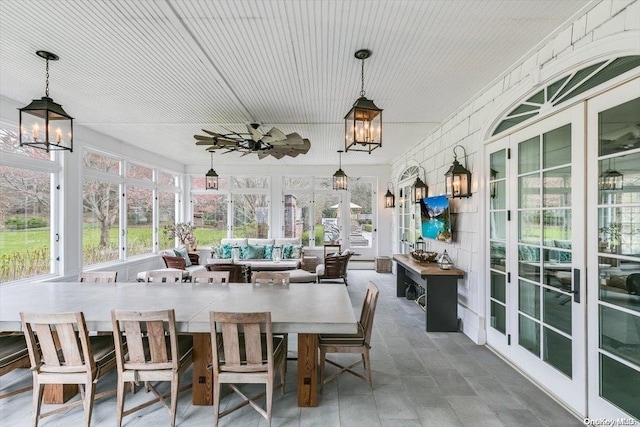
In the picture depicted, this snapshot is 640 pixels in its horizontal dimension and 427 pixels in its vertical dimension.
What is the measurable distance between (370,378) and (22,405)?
114 inches

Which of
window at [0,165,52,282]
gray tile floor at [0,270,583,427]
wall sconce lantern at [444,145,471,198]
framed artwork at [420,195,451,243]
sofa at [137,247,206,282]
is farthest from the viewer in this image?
sofa at [137,247,206,282]

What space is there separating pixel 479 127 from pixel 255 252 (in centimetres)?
577

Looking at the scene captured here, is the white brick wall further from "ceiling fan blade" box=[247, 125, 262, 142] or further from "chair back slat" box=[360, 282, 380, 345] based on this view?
"ceiling fan blade" box=[247, 125, 262, 142]

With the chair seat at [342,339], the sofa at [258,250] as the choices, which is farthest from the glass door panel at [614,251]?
the sofa at [258,250]

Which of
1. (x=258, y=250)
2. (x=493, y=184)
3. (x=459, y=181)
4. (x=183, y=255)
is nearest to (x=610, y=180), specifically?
(x=493, y=184)

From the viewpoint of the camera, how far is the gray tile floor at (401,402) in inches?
92.7

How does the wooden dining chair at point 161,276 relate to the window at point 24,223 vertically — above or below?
below

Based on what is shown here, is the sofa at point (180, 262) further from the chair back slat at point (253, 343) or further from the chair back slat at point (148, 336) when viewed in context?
the chair back slat at point (253, 343)

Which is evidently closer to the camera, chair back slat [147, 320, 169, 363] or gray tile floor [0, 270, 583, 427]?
chair back slat [147, 320, 169, 363]

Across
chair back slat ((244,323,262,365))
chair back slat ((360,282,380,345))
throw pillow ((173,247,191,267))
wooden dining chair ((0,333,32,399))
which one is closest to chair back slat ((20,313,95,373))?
wooden dining chair ((0,333,32,399))

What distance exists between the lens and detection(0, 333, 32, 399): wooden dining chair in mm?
2371

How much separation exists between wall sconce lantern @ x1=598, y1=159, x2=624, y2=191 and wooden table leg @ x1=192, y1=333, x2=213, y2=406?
3131 mm

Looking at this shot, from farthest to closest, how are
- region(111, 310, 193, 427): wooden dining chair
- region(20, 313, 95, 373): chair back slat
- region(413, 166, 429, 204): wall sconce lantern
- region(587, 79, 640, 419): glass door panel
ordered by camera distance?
region(413, 166, 429, 204): wall sconce lantern < region(111, 310, 193, 427): wooden dining chair < region(20, 313, 95, 373): chair back slat < region(587, 79, 640, 419): glass door panel

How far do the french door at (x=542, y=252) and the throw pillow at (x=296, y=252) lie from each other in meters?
4.94
